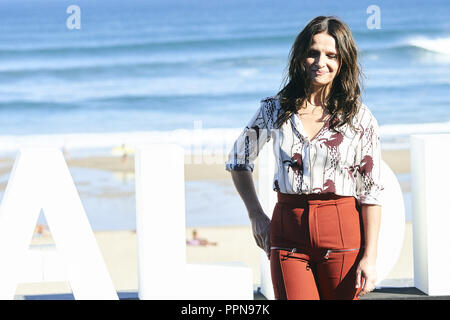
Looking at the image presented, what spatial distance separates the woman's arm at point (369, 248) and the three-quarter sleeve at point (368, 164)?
4cm

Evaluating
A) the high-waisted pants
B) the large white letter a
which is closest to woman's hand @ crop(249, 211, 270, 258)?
the high-waisted pants

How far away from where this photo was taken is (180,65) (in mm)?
22719

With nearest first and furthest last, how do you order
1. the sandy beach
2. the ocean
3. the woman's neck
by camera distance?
the woman's neck
the sandy beach
the ocean

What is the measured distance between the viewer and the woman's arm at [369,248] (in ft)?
8.92

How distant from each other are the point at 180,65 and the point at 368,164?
2021 cm

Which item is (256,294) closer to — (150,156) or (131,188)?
(150,156)

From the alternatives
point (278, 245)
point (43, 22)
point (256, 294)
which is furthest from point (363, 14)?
point (278, 245)

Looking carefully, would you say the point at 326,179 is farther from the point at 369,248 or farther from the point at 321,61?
the point at 321,61

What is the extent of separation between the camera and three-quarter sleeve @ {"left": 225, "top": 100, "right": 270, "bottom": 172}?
2842 mm

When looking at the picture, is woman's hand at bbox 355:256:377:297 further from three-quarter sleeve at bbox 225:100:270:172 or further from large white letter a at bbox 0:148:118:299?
large white letter a at bbox 0:148:118:299

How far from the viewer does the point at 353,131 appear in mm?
2721

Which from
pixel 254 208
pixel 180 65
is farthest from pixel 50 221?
pixel 180 65

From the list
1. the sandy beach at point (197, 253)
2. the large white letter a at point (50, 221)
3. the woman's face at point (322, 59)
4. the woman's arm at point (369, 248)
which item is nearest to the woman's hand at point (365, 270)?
the woman's arm at point (369, 248)

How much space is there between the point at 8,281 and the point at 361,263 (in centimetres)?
177
